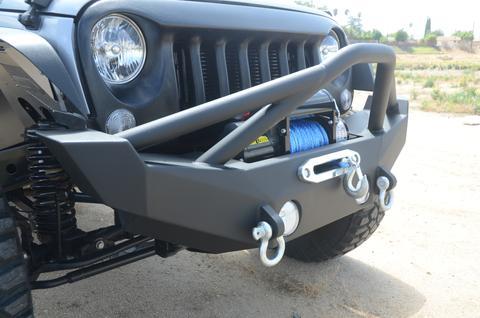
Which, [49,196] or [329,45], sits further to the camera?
[329,45]

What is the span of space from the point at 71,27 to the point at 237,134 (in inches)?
28.9

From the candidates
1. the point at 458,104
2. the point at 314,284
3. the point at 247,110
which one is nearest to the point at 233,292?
the point at 314,284

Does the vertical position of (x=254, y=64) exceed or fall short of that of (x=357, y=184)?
it exceeds it

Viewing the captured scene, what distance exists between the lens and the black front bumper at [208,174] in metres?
1.60

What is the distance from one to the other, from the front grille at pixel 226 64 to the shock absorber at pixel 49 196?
61cm

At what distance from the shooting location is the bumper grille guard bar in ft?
5.71

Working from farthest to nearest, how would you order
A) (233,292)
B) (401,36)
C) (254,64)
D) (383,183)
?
1. (401,36)
2. (233,292)
3. (254,64)
4. (383,183)

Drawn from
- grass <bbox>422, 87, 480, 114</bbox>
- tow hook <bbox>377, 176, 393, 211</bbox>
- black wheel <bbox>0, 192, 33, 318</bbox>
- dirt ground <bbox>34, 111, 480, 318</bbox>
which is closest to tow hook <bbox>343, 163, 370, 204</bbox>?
tow hook <bbox>377, 176, 393, 211</bbox>

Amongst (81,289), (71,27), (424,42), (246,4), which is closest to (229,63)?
(246,4)

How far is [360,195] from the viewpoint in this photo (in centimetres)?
220

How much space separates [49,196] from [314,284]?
192 centimetres

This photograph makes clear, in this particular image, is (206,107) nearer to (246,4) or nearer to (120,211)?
(120,211)

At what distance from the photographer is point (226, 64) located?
242 centimetres

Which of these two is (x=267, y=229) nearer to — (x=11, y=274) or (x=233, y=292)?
(x=11, y=274)
